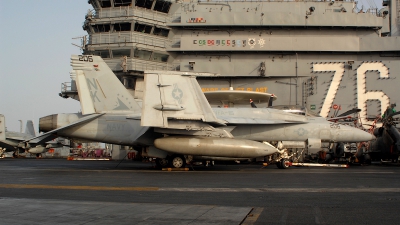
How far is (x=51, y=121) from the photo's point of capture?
22531mm

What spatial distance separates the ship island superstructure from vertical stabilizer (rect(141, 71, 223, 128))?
55.1ft

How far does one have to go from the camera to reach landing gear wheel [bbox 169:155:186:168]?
22328 millimetres

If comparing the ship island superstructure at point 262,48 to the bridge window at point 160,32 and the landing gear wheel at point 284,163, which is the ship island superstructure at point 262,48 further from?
the landing gear wheel at point 284,163

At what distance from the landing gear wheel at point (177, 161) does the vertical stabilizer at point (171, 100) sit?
2.63 meters

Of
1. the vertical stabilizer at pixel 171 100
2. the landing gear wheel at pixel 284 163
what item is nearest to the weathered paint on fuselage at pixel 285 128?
the landing gear wheel at pixel 284 163

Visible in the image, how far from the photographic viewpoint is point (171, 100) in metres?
20.4

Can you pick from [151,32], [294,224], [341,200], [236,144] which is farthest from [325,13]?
[294,224]

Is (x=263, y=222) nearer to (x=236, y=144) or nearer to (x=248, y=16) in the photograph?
(x=236, y=144)

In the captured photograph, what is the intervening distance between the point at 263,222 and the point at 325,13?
3429cm

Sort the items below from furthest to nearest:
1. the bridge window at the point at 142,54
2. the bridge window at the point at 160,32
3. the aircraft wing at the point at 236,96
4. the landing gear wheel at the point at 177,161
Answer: the bridge window at the point at 160,32 < the bridge window at the point at 142,54 < the aircraft wing at the point at 236,96 < the landing gear wheel at the point at 177,161

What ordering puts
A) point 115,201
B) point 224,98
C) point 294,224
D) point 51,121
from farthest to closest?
point 224,98, point 51,121, point 115,201, point 294,224

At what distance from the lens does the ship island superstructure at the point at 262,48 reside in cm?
3750

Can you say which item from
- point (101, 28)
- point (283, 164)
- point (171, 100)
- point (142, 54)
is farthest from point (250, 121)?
point (101, 28)

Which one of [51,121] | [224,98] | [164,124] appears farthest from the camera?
[224,98]
